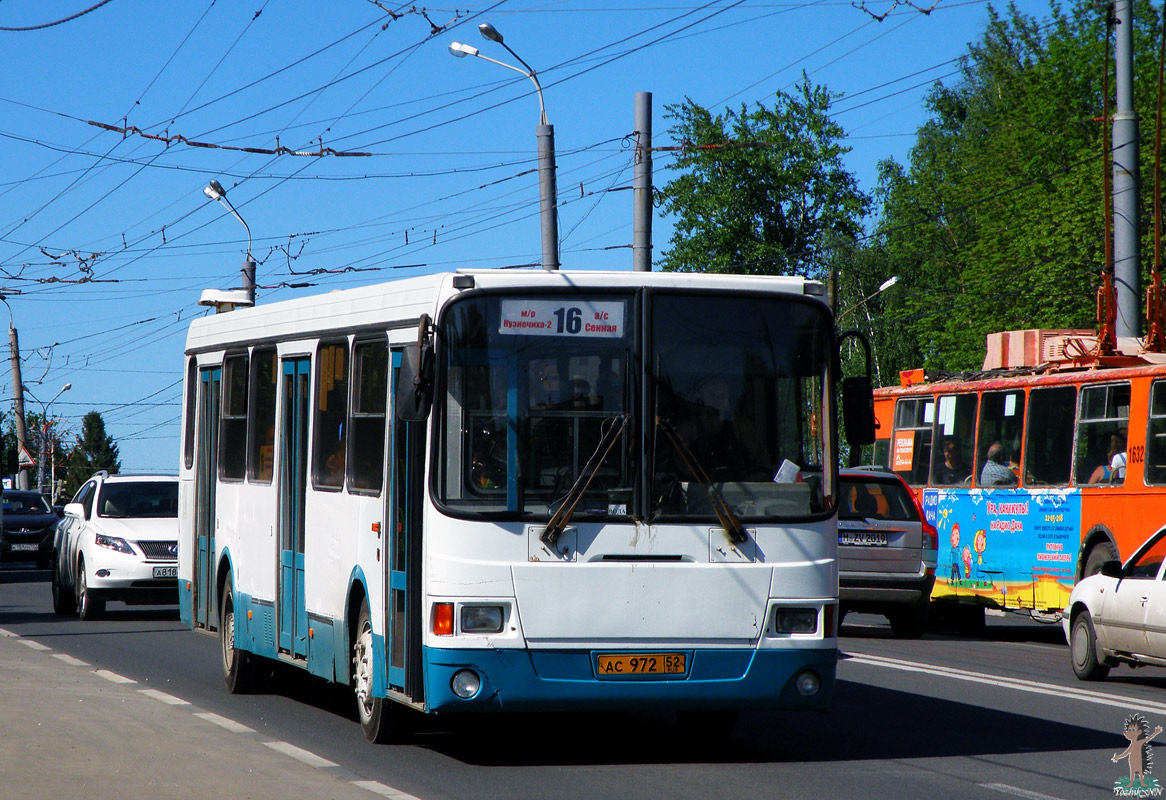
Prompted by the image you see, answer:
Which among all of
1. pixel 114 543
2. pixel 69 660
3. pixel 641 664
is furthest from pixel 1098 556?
pixel 114 543

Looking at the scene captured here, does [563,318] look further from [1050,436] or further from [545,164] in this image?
[545,164]

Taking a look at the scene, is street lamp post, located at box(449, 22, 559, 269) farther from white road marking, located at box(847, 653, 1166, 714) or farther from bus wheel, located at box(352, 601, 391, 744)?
bus wheel, located at box(352, 601, 391, 744)

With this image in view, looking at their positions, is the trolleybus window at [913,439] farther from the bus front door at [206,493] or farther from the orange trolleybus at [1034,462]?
the bus front door at [206,493]

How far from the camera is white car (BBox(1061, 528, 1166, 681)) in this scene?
14.2 m

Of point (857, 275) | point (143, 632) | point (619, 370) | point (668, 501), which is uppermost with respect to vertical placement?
point (857, 275)

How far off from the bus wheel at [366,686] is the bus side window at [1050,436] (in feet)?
36.8

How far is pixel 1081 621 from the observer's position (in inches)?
614

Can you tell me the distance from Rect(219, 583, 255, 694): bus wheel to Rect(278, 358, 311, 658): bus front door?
A: 1212 millimetres

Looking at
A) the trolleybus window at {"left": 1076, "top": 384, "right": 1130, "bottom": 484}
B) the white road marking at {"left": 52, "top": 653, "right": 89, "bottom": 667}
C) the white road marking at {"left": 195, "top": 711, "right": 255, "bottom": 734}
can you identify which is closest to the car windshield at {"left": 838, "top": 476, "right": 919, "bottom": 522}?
the trolleybus window at {"left": 1076, "top": 384, "right": 1130, "bottom": 484}

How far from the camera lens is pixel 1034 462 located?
20.5 m

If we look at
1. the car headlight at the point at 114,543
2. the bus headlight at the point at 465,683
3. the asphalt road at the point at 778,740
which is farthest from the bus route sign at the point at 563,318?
the car headlight at the point at 114,543

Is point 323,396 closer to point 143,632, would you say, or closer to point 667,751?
point 667,751

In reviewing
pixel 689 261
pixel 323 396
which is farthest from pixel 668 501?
pixel 689 261

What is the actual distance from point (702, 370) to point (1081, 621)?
288 inches
